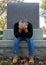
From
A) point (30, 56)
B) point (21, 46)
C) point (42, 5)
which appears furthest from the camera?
point (42, 5)

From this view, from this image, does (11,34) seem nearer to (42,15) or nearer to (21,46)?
(21,46)

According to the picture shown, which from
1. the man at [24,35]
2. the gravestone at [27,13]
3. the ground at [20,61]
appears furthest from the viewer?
the gravestone at [27,13]

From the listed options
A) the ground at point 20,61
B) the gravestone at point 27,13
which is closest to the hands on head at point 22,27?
the ground at point 20,61

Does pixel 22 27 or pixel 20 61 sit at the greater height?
pixel 22 27

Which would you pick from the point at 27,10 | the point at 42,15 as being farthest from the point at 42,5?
the point at 27,10

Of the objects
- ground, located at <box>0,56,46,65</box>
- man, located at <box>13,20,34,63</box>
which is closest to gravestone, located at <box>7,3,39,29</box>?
man, located at <box>13,20,34,63</box>

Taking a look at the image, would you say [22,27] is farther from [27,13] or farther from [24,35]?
[27,13]

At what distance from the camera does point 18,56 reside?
694 centimetres

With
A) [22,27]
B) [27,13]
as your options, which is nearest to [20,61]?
[22,27]

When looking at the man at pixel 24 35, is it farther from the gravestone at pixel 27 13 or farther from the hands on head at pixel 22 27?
the gravestone at pixel 27 13

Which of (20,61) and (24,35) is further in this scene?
(24,35)

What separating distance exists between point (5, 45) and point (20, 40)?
52 centimetres

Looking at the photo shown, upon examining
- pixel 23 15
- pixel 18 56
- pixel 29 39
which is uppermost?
pixel 23 15

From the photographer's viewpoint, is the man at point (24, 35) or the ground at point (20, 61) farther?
the man at point (24, 35)
